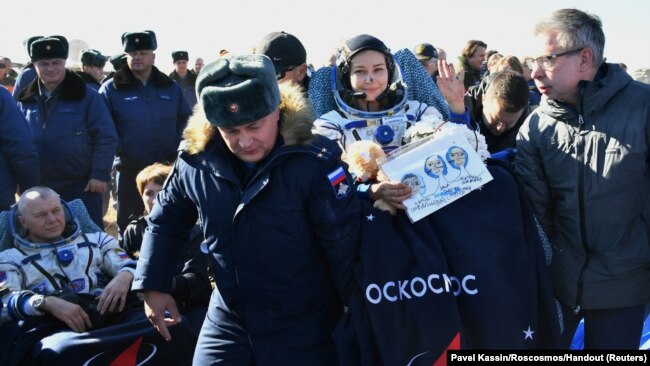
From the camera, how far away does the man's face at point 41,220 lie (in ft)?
11.8

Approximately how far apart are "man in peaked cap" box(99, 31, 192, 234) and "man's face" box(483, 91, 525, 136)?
3.39 meters

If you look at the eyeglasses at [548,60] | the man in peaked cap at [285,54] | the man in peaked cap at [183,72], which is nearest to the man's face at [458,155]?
the eyeglasses at [548,60]

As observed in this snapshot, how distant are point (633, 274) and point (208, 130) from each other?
180 cm

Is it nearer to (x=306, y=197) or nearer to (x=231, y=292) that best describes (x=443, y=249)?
(x=306, y=197)

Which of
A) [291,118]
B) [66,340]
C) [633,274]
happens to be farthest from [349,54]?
[66,340]

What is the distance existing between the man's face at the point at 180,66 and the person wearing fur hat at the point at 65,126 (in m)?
4.34

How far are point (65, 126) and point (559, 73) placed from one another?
169 inches

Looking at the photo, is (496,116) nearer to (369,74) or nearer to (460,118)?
(460,118)

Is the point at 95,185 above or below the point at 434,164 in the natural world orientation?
below

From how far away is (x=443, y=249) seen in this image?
7.65ft

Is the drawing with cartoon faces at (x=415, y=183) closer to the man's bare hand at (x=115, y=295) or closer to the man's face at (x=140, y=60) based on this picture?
the man's bare hand at (x=115, y=295)

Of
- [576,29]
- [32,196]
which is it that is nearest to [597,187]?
[576,29]

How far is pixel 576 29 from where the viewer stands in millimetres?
2473

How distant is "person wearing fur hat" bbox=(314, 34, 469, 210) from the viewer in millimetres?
2775
